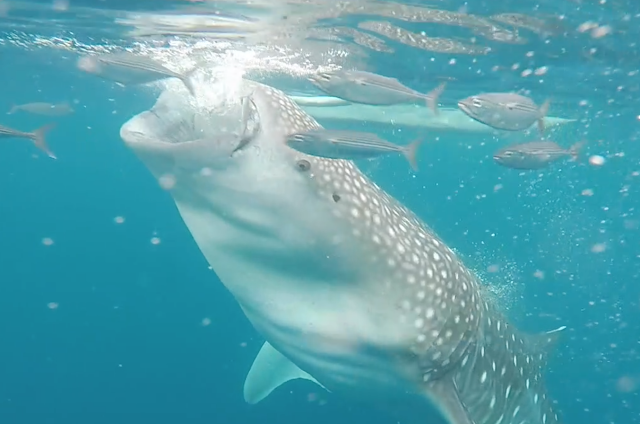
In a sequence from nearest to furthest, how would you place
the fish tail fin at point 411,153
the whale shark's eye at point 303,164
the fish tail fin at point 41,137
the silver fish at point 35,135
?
1. the whale shark's eye at point 303,164
2. the fish tail fin at point 411,153
3. the silver fish at point 35,135
4. the fish tail fin at point 41,137

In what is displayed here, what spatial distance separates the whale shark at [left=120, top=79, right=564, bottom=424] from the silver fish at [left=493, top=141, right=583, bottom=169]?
1690 mm

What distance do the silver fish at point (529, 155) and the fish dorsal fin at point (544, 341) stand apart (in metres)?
1.63

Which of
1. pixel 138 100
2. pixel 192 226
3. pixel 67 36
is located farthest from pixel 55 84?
pixel 192 226

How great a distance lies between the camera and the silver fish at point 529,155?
579 centimetres

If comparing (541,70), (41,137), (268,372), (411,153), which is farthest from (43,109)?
(541,70)

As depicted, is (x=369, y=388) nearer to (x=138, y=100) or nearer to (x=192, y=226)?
(x=192, y=226)

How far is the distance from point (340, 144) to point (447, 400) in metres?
1.95

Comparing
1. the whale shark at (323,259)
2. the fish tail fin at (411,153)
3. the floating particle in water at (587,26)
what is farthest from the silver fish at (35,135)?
the floating particle in water at (587,26)

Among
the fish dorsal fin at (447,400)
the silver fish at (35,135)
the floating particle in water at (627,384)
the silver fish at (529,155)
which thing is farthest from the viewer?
the floating particle in water at (627,384)

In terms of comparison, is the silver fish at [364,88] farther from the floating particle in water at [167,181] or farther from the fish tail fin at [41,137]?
the fish tail fin at [41,137]

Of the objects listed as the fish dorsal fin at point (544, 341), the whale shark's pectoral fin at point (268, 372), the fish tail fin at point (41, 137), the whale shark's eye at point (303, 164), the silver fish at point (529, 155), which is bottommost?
the whale shark's pectoral fin at point (268, 372)

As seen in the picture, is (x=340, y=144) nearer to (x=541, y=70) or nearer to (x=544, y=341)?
(x=544, y=341)

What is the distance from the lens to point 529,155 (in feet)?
19.3

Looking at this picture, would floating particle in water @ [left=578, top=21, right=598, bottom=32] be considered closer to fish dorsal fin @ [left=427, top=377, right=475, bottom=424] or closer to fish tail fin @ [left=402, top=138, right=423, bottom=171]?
fish tail fin @ [left=402, top=138, right=423, bottom=171]
